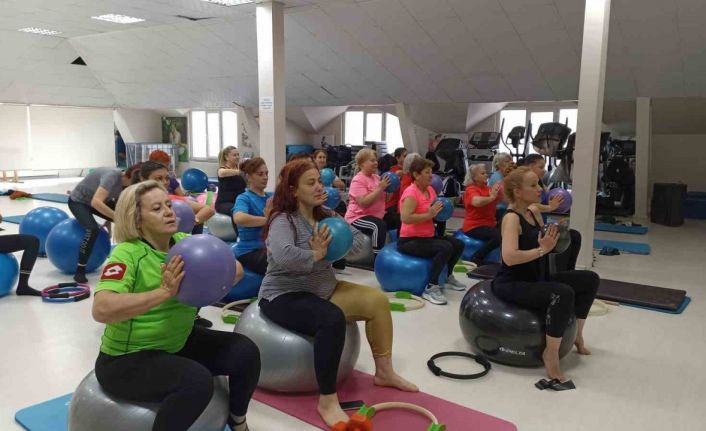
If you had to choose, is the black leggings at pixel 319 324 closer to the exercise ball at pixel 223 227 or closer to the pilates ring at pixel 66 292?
the pilates ring at pixel 66 292

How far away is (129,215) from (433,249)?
281 cm

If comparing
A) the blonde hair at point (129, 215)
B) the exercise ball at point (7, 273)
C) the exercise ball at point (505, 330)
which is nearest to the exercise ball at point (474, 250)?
the exercise ball at point (505, 330)

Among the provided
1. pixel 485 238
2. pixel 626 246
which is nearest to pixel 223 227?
pixel 485 238

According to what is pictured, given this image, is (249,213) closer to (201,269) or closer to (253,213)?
(253,213)

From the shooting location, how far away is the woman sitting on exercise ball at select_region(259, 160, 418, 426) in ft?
8.02

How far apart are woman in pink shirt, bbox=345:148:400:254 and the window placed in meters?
11.7

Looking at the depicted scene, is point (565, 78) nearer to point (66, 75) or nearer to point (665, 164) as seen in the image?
point (665, 164)

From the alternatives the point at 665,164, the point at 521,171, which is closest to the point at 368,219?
the point at 521,171

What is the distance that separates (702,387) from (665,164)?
8.18m

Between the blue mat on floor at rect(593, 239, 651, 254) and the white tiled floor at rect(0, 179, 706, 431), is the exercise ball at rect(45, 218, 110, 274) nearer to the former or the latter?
the white tiled floor at rect(0, 179, 706, 431)

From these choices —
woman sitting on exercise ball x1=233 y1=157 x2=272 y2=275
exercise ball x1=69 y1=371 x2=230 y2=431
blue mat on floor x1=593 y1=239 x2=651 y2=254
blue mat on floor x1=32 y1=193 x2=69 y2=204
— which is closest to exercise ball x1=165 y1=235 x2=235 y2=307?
exercise ball x1=69 y1=371 x2=230 y2=431

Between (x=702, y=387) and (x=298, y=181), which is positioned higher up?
(x=298, y=181)

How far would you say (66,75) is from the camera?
518 inches

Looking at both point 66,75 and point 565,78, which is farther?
point 66,75
